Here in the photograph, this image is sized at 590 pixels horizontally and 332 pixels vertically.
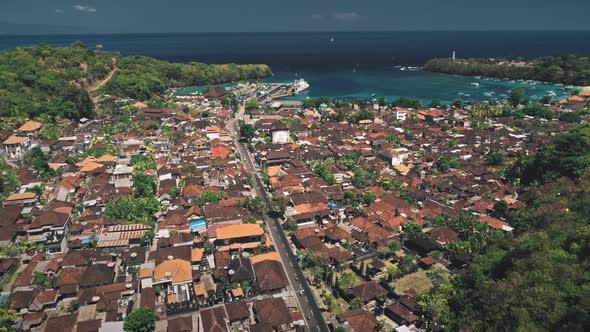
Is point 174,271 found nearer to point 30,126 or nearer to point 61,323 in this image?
point 61,323

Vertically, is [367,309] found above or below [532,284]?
below

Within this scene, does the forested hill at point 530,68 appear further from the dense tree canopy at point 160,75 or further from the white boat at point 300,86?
the dense tree canopy at point 160,75

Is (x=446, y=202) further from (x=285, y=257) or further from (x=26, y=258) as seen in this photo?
(x=26, y=258)

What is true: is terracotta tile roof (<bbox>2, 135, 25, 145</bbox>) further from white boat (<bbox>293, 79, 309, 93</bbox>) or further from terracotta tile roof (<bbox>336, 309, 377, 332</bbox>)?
white boat (<bbox>293, 79, 309, 93</bbox>)

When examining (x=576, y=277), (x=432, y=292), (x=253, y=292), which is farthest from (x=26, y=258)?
(x=576, y=277)

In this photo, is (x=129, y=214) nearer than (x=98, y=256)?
No

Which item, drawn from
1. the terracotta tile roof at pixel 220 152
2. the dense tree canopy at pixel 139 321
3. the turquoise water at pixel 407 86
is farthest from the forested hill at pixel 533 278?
the turquoise water at pixel 407 86
